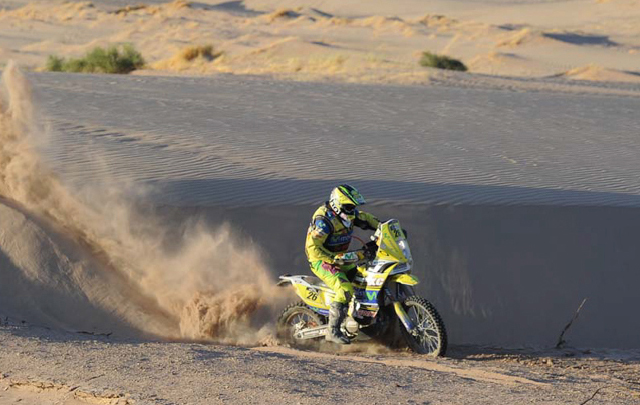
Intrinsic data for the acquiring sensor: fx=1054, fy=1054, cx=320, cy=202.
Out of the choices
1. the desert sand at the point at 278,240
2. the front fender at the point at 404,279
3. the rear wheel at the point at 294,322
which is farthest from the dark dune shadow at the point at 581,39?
the front fender at the point at 404,279

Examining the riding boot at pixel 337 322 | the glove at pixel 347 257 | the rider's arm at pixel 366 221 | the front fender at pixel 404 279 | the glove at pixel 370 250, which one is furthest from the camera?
the rider's arm at pixel 366 221

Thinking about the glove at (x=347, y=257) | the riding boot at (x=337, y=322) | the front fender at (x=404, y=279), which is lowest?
the riding boot at (x=337, y=322)

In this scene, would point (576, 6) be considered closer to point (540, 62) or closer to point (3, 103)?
point (540, 62)

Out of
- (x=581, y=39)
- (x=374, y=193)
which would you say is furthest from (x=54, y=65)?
(x=374, y=193)

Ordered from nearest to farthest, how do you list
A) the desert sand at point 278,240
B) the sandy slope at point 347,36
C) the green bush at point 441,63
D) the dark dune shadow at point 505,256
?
the desert sand at point 278,240
the dark dune shadow at point 505,256
the sandy slope at point 347,36
the green bush at point 441,63

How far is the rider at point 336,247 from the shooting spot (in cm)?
906

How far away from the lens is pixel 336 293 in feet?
30.2

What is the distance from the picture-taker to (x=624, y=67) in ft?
135

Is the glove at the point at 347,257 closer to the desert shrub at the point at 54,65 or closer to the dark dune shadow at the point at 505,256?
the dark dune shadow at the point at 505,256

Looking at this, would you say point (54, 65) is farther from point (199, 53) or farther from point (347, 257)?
point (347, 257)

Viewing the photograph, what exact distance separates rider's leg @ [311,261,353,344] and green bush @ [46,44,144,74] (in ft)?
A: 89.2

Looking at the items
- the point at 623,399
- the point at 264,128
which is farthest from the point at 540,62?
the point at 623,399

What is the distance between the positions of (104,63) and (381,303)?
1098 inches

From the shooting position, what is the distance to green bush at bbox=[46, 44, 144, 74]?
35312 millimetres
